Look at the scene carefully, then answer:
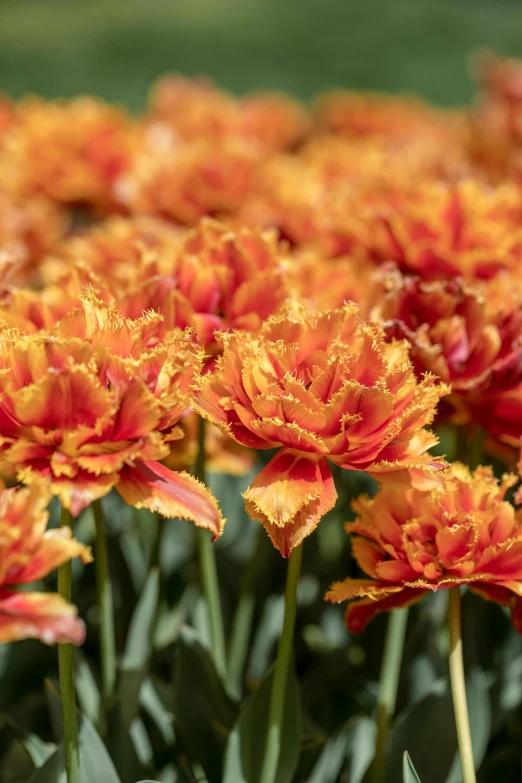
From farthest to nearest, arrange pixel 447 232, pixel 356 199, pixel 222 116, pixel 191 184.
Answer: pixel 222 116 → pixel 191 184 → pixel 356 199 → pixel 447 232

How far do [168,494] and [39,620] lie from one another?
0.12 m

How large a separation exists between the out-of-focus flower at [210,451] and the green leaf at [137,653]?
0.40 feet

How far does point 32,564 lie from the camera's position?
479mm

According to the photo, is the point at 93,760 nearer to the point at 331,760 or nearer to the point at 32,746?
the point at 32,746

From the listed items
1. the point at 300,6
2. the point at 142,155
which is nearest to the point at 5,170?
the point at 142,155

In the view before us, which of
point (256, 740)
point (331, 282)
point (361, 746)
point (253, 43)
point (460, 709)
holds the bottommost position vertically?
point (253, 43)

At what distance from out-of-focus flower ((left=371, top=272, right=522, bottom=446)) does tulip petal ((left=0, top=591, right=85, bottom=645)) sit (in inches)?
14.3

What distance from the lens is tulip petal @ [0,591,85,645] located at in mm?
439

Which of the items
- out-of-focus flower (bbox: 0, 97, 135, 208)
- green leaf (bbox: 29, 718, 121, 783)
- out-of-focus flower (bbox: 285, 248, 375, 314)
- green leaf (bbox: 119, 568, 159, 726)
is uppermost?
out-of-focus flower (bbox: 285, 248, 375, 314)

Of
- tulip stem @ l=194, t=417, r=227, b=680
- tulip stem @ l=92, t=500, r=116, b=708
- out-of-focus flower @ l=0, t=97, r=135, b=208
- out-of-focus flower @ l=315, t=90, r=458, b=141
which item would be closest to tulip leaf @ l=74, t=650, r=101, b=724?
tulip stem @ l=92, t=500, r=116, b=708

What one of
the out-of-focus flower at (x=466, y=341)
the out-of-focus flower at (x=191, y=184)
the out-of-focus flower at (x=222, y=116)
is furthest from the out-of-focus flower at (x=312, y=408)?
the out-of-focus flower at (x=222, y=116)

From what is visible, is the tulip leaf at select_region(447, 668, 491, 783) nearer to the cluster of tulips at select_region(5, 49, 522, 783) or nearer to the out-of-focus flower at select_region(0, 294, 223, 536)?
the cluster of tulips at select_region(5, 49, 522, 783)

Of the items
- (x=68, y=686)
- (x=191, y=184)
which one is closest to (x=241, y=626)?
(x=68, y=686)

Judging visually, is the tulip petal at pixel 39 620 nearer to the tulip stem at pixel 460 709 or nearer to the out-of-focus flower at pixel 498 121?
the tulip stem at pixel 460 709
